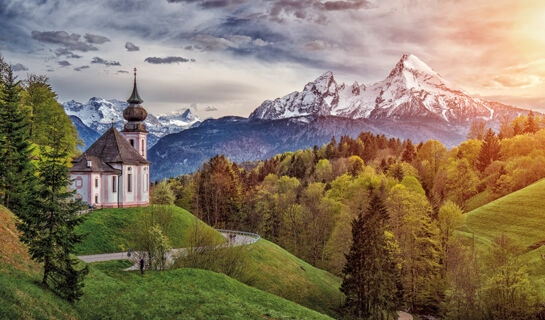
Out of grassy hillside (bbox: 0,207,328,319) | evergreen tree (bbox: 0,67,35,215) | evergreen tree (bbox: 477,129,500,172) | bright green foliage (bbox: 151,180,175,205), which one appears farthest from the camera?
evergreen tree (bbox: 477,129,500,172)

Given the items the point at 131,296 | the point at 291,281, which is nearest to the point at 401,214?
the point at 291,281

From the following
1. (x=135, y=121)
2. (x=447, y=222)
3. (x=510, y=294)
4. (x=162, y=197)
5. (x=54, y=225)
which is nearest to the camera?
(x=54, y=225)

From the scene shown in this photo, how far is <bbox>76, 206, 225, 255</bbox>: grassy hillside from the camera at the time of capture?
41.1m

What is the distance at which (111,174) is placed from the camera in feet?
193

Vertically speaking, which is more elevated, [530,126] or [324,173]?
[530,126]

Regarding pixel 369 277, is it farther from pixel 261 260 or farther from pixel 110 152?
pixel 110 152

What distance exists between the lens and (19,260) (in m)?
20.8

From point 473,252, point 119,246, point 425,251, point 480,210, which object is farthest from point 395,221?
point 119,246

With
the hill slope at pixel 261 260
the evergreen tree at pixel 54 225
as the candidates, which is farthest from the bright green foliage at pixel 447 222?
the evergreen tree at pixel 54 225

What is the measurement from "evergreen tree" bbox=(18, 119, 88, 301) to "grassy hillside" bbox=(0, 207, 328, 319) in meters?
0.85

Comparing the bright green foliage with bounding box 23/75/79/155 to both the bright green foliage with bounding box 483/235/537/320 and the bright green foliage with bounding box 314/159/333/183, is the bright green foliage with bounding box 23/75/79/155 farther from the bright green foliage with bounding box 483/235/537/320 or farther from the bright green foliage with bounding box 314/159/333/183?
A: the bright green foliage with bounding box 314/159/333/183

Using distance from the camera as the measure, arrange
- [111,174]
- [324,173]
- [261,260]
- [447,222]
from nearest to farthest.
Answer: [261,260]
[447,222]
[111,174]
[324,173]

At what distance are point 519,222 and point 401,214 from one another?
21.2m

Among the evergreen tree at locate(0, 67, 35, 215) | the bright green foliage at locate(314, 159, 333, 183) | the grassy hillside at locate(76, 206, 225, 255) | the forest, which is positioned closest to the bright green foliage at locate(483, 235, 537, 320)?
the forest
